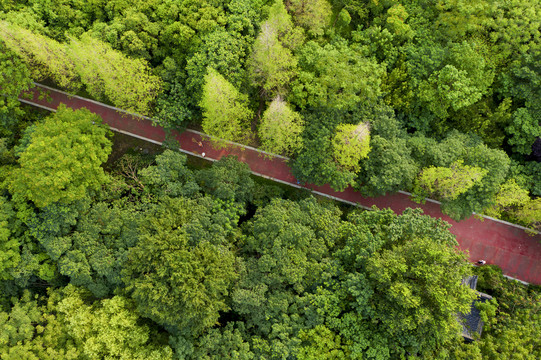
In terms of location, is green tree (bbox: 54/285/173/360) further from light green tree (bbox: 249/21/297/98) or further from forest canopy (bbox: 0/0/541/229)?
light green tree (bbox: 249/21/297/98)

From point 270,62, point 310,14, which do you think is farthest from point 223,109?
point 310,14

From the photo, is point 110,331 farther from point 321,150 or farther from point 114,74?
point 321,150

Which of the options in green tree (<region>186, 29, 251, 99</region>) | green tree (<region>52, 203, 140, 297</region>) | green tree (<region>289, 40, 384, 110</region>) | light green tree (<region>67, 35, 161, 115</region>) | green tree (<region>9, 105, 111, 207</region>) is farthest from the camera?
green tree (<region>289, 40, 384, 110</region>)

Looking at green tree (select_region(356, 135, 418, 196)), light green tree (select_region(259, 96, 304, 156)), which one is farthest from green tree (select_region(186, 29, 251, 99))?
green tree (select_region(356, 135, 418, 196))

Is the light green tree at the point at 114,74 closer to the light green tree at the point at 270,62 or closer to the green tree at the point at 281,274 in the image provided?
the light green tree at the point at 270,62

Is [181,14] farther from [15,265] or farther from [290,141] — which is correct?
[15,265]

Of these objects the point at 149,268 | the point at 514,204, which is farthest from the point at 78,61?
the point at 514,204
